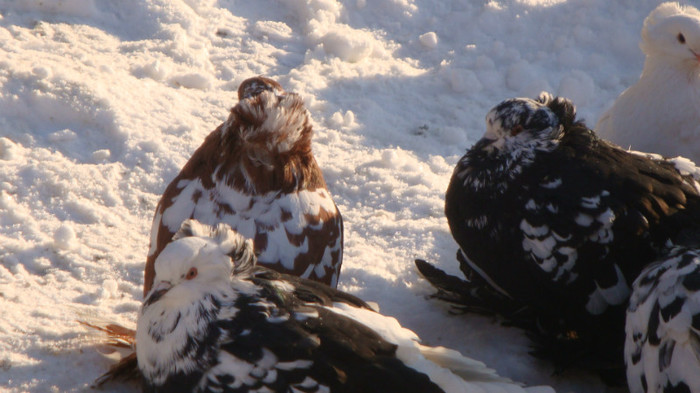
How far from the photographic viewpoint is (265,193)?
8.07ft

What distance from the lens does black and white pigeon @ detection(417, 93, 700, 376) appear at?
101 inches

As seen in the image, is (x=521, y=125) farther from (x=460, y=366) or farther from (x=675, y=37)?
(x=675, y=37)

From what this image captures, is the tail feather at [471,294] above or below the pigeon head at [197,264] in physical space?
above

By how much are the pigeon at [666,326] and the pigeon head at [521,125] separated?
0.62 m

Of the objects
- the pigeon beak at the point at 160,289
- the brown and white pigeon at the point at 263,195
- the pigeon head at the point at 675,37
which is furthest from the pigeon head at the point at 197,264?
the pigeon head at the point at 675,37

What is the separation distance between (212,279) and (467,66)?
303cm

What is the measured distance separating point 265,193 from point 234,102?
1572 mm

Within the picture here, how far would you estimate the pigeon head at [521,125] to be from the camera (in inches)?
108

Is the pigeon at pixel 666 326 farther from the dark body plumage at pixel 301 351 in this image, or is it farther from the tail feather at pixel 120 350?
the tail feather at pixel 120 350

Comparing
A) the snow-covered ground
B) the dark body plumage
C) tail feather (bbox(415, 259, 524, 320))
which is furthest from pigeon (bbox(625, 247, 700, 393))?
the dark body plumage

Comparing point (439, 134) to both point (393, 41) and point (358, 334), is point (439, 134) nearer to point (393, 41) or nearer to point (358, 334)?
point (393, 41)

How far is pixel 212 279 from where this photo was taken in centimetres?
201

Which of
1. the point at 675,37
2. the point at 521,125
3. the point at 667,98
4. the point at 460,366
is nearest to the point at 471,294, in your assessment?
the point at 521,125

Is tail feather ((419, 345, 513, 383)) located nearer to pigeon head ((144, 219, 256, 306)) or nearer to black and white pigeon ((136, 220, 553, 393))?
black and white pigeon ((136, 220, 553, 393))
